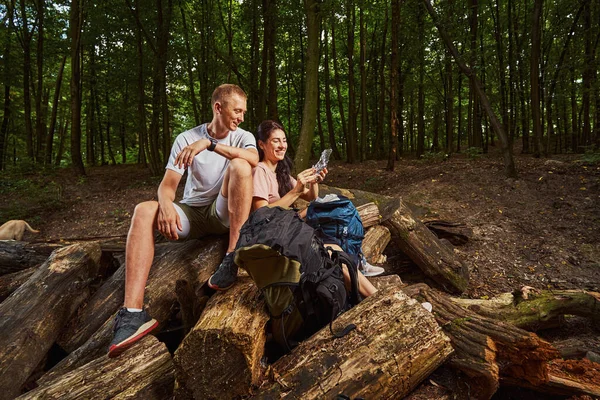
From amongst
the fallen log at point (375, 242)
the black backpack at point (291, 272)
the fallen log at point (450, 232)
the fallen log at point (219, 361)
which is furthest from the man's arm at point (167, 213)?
the fallen log at point (450, 232)

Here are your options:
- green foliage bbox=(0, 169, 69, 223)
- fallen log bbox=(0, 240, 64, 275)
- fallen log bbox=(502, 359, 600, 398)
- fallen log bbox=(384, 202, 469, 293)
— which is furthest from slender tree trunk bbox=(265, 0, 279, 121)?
fallen log bbox=(502, 359, 600, 398)

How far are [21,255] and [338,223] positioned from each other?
4035 millimetres

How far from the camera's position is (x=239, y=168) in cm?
274

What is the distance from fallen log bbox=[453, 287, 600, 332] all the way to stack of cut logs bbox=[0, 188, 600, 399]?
12 millimetres

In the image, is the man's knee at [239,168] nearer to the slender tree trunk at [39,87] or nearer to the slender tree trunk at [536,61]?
the slender tree trunk at [536,61]

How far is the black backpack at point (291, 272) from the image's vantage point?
1.98 meters

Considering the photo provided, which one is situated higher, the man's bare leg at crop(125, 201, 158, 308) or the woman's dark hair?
the woman's dark hair

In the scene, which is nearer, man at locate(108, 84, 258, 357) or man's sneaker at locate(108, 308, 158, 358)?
man's sneaker at locate(108, 308, 158, 358)

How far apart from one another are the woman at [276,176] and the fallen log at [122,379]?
57.6 inches

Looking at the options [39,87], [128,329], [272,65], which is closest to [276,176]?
[128,329]

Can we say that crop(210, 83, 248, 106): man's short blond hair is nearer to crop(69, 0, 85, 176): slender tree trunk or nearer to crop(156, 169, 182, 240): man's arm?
crop(156, 169, 182, 240): man's arm

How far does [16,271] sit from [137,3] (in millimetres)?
11166

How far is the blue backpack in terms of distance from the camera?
3307 millimetres

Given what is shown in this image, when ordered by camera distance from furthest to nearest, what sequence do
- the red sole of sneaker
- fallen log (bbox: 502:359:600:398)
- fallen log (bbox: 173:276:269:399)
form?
fallen log (bbox: 502:359:600:398) → the red sole of sneaker → fallen log (bbox: 173:276:269:399)
